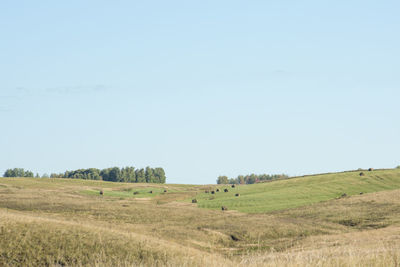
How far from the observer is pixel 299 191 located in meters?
75.4

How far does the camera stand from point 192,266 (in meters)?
14.0

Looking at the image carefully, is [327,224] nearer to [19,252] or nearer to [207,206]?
[207,206]

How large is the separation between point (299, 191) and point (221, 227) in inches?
1225

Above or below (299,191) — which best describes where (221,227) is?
below

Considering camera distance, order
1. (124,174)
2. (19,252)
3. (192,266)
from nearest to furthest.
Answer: (192,266) < (19,252) < (124,174)

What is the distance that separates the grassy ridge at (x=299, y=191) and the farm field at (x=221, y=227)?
144 millimetres

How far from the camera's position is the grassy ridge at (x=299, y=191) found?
67812mm

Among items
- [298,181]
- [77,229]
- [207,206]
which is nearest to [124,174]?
[298,181]

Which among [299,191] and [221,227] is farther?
[299,191]

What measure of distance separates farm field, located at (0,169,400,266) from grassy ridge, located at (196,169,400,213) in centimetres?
14

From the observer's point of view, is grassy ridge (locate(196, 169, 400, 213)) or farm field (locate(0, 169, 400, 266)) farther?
grassy ridge (locate(196, 169, 400, 213))

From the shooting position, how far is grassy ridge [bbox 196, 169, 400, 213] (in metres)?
67.8

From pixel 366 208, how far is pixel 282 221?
12.0 meters

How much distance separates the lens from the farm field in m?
23.5
